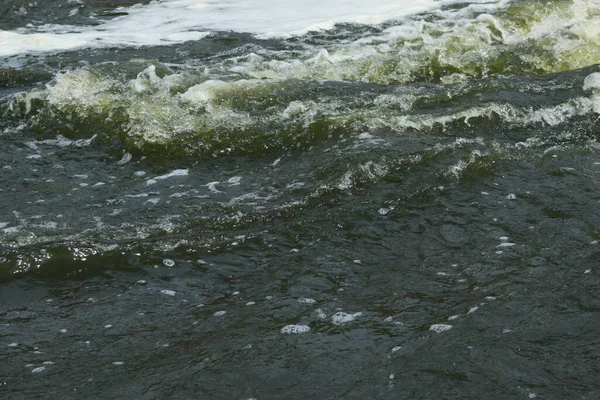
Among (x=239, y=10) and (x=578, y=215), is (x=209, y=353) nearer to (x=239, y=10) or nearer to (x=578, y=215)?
(x=578, y=215)

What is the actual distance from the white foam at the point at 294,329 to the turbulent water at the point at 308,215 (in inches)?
0.6

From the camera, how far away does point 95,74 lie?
6.37 m

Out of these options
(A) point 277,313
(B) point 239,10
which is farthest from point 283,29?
(A) point 277,313

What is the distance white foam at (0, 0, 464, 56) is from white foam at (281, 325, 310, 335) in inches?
199

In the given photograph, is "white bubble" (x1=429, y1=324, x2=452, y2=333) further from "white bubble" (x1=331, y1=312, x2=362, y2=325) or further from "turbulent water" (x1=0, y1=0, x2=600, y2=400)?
"white bubble" (x1=331, y1=312, x2=362, y2=325)

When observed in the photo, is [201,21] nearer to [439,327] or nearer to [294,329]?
[294,329]

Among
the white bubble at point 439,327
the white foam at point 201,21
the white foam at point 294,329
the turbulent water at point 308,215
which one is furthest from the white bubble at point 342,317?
the white foam at point 201,21

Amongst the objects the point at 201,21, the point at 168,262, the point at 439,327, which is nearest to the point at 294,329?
the point at 439,327

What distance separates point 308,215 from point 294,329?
1.14 metres

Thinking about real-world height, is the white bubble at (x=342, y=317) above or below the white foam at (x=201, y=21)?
below

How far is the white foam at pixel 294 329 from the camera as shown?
3.35 meters

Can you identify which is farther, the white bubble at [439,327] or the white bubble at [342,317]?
the white bubble at [342,317]

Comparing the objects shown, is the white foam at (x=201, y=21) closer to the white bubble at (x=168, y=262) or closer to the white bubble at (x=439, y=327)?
the white bubble at (x=168, y=262)

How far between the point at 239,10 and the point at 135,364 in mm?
6642
